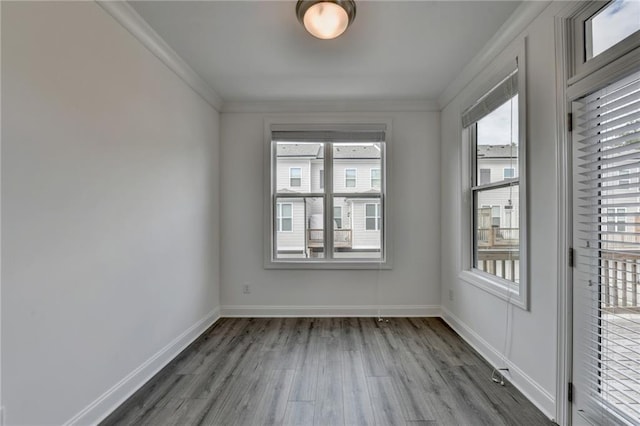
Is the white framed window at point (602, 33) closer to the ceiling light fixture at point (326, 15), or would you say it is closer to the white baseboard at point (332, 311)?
the ceiling light fixture at point (326, 15)

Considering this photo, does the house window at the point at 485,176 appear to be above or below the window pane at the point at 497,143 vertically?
below

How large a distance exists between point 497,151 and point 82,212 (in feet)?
10.3

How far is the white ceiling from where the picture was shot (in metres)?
2.00

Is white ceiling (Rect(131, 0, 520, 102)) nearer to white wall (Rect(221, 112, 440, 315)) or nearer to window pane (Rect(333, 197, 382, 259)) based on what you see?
white wall (Rect(221, 112, 440, 315))

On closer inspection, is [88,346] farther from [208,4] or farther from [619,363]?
[619,363]

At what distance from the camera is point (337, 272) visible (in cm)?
369

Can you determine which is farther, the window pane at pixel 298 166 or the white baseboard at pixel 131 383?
the window pane at pixel 298 166

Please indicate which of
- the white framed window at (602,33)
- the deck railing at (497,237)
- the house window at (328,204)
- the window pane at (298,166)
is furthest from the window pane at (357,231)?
the white framed window at (602,33)

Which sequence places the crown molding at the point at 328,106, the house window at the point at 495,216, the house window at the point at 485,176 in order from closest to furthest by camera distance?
the house window at the point at 495,216 → the house window at the point at 485,176 → the crown molding at the point at 328,106

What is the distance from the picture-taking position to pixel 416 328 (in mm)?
3266

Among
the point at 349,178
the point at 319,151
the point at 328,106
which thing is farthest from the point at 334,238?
the point at 328,106

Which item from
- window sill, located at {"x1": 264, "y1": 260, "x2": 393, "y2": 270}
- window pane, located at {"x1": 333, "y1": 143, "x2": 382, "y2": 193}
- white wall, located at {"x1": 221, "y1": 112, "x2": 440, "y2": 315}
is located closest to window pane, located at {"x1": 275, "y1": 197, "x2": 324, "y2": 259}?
window sill, located at {"x1": 264, "y1": 260, "x2": 393, "y2": 270}

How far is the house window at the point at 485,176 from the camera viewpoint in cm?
276

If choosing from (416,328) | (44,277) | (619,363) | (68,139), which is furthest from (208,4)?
(416,328)
